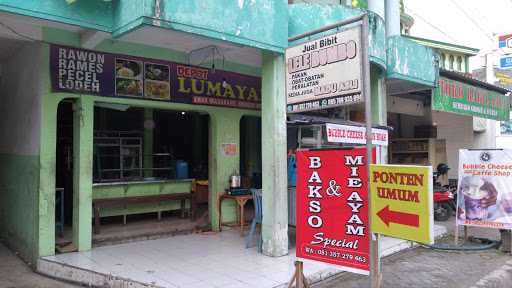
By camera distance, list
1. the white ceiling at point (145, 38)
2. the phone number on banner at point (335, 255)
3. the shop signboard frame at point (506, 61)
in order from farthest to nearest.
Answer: the shop signboard frame at point (506, 61)
the white ceiling at point (145, 38)
the phone number on banner at point (335, 255)

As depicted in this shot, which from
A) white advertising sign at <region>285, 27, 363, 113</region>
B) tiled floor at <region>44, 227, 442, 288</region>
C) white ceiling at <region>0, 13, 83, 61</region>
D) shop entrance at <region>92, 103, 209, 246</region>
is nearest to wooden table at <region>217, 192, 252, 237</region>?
tiled floor at <region>44, 227, 442, 288</region>

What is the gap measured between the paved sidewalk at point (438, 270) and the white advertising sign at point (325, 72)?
2.65m

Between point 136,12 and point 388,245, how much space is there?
5521mm

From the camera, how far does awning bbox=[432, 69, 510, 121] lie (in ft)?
33.8

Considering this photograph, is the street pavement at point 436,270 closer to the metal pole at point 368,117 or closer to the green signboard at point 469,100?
the metal pole at point 368,117

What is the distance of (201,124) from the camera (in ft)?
46.9

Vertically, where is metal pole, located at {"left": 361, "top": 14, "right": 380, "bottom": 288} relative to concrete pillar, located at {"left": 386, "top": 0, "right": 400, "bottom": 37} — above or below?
below

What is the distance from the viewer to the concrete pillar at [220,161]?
8258 mm

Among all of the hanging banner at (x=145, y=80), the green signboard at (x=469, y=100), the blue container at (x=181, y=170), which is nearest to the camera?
the hanging banner at (x=145, y=80)

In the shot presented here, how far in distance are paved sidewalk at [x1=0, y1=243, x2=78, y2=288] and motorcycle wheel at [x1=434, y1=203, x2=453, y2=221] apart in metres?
8.79

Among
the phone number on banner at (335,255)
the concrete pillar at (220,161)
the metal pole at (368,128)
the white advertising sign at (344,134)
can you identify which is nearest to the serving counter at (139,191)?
the concrete pillar at (220,161)

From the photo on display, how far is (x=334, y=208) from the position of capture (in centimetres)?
420

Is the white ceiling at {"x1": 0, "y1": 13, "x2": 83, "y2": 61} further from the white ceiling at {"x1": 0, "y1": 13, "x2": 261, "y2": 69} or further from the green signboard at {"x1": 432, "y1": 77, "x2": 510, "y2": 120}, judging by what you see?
the green signboard at {"x1": 432, "y1": 77, "x2": 510, "y2": 120}

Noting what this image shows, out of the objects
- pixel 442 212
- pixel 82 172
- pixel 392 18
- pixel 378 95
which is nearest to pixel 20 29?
pixel 82 172
